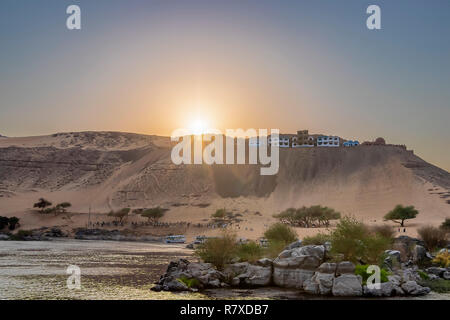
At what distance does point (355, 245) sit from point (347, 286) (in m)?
3.82

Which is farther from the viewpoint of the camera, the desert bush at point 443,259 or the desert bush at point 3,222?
the desert bush at point 3,222

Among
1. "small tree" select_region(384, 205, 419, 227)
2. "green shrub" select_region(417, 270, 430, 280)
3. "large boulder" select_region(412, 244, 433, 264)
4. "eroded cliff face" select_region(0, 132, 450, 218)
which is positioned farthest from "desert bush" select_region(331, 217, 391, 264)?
"eroded cliff face" select_region(0, 132, 450, 218)

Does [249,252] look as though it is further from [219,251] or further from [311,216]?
[311,216]

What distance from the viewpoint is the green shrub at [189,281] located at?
25.5m

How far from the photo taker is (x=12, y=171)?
120875 mm

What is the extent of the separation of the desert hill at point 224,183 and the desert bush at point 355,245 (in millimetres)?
43829

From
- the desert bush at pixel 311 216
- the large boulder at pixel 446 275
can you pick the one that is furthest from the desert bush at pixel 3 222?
the large boulder at pixel 446 275

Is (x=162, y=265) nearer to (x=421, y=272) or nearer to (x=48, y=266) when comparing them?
(x=48, y=266)

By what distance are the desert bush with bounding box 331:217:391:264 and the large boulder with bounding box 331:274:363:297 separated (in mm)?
2585

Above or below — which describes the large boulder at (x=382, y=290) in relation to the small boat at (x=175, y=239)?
above

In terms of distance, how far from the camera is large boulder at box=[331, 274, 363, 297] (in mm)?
23656

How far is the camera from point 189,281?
25750mm

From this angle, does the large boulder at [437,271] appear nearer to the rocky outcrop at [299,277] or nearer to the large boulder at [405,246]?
the rocky outcrop at [299,277]

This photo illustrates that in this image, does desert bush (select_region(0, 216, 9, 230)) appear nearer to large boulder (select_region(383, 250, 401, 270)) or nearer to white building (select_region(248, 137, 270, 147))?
white building (select_region(248, 137, 270, 147))
